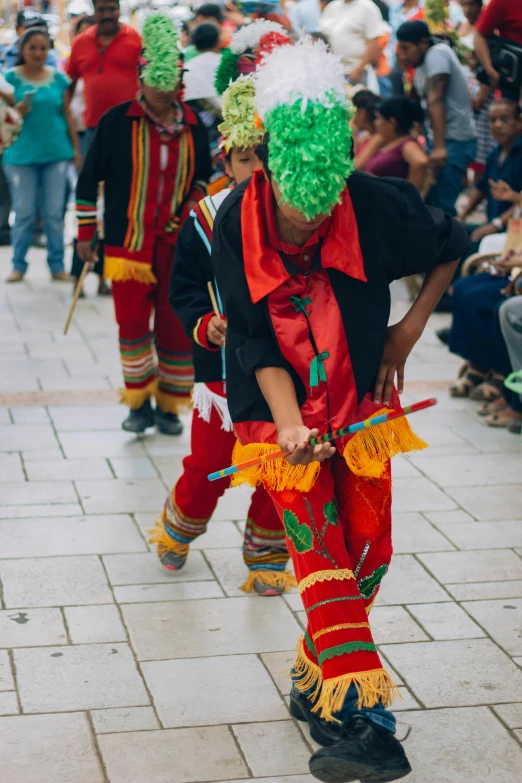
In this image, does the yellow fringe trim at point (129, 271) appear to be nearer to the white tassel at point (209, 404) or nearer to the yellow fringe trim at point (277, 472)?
the white tassel at point (209, 404)

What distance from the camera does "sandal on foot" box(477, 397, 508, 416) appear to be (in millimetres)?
6230

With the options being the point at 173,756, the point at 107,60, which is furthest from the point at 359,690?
the point at 107,60

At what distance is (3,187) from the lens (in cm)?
1092

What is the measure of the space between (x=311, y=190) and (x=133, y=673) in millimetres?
1658

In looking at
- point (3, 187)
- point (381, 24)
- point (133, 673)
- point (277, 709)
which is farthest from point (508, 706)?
point (3, 187)

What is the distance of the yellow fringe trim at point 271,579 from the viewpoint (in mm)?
4012

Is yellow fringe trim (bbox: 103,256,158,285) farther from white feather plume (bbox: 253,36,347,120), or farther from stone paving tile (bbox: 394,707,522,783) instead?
stone paving tile (bbox: 394,707,522,783)

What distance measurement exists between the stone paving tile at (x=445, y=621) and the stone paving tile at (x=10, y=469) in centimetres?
203

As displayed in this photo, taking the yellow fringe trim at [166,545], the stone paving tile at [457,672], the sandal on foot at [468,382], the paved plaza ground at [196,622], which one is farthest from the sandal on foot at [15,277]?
the stone paving tile at [457,672]

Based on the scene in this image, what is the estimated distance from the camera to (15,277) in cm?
945

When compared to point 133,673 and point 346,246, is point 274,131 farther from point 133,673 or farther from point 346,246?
point 133,673

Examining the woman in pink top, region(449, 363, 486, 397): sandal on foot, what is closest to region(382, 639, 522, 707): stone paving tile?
region(449, 363, 486, 397): sandal on foot

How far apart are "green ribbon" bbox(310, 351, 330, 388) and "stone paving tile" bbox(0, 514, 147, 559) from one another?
185cm

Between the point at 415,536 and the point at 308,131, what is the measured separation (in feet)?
7.85
